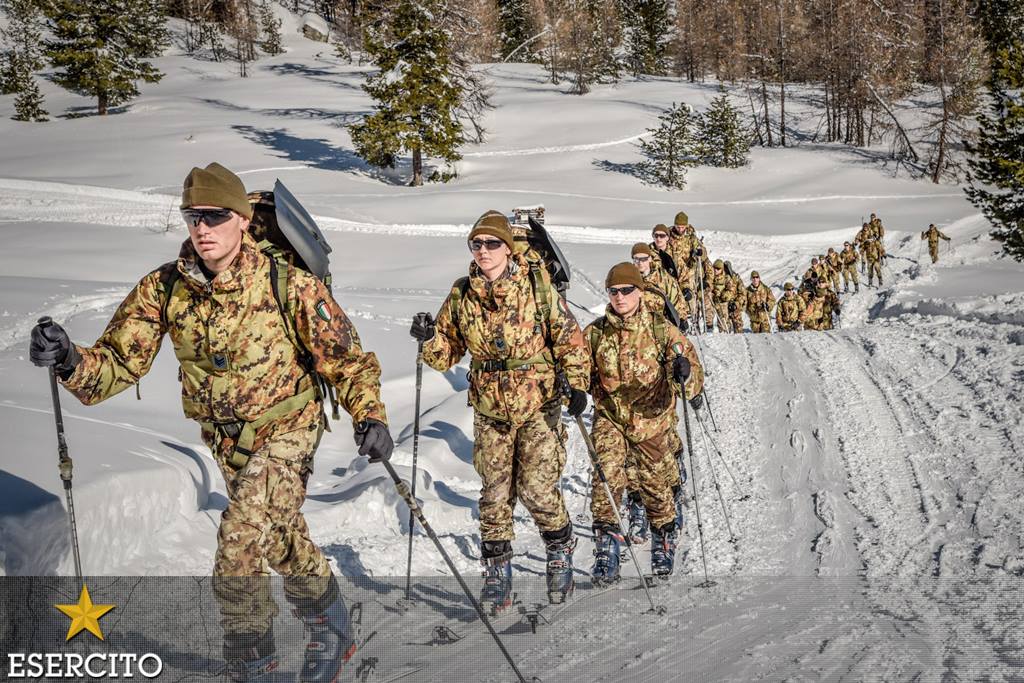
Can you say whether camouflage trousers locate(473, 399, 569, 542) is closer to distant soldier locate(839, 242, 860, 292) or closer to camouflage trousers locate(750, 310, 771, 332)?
camouflage trousers locate(750, 310, 771, 332)

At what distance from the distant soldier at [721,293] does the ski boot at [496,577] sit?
45.2 feet

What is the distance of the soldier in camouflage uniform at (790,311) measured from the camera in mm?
17484

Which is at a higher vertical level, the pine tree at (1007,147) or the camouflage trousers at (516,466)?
the pine tree at (1007,147)

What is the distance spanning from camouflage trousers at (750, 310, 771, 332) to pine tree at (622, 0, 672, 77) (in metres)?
58.2

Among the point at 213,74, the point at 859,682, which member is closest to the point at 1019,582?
the point at 859,682

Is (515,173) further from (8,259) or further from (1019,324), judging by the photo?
(1019,324)

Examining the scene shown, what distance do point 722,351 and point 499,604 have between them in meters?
8.82

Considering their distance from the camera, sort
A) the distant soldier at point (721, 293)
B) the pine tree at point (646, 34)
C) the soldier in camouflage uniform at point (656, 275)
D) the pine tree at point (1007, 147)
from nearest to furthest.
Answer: the soldier in camouflage uniform at point (656, 275) → the distant soldier at point (721, 293) → the pine tree at point (1007, 147) → the pine tree at point (646, 34)

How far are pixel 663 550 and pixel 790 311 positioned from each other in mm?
13484

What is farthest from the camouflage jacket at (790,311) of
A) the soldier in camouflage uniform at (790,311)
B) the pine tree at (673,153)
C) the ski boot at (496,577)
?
the pine tree at (673,153)

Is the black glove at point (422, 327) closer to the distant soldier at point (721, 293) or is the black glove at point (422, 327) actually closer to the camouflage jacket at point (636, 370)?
the camouflage jacket at point (636, 370)

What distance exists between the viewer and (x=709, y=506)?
6.89 m

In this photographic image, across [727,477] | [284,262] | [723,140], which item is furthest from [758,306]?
[723,140]

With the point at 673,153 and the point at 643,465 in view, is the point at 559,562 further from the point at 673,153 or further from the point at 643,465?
the point at 673,153
